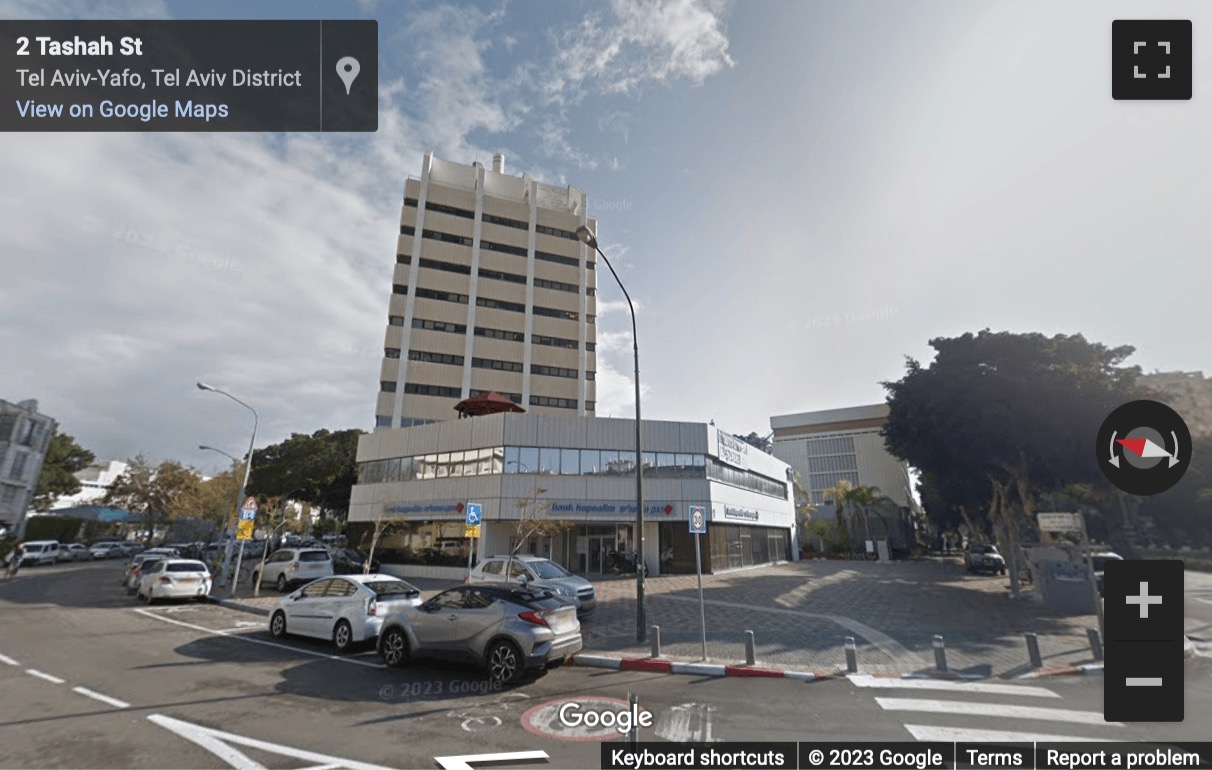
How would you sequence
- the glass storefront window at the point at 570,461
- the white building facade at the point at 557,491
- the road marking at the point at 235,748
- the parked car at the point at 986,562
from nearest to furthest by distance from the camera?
the road marking at the point at 235,748 < the white building facade at the point at 557,491 < the glass storefront window at the point at 570,461 < the parked car at the point at 986,562

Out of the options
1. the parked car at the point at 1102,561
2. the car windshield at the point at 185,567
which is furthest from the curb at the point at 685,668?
the car windshield at the point at 185,567

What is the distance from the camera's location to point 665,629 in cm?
1258

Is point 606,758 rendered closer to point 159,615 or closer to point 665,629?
point 665,629

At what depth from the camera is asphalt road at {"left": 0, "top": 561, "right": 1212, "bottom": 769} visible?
5.39 metres

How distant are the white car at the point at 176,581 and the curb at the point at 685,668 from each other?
15550 mm

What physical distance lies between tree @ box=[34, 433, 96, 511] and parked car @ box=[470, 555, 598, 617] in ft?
197

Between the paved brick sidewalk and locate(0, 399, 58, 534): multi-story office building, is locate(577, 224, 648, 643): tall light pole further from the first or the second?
locate(0, 399, 58, 534): multi-story office building

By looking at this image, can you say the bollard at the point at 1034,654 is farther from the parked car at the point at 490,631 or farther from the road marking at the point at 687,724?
the parked car at the point at 490,631

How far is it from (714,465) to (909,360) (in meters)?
11.5

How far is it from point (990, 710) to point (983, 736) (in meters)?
1.39

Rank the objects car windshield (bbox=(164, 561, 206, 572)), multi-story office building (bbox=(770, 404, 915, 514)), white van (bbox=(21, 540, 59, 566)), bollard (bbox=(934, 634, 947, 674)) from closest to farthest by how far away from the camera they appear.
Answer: bollard (bbox=(934, 634, 947, 674)) < car windshield (bbox=(164, 561, 206, 572)) < white van (bbox=(21, 540, 59, 566)) < multi-story office building (bbox=(770, 404, 915, 514))

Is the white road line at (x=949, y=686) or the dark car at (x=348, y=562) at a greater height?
the white road line at (x=949, y=686)

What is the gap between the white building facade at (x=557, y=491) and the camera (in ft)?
Answer: 84.7

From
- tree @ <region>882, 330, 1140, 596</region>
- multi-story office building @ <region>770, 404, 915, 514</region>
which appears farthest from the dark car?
multi-story office building @ <region>770, 404, 915, 514</region>
